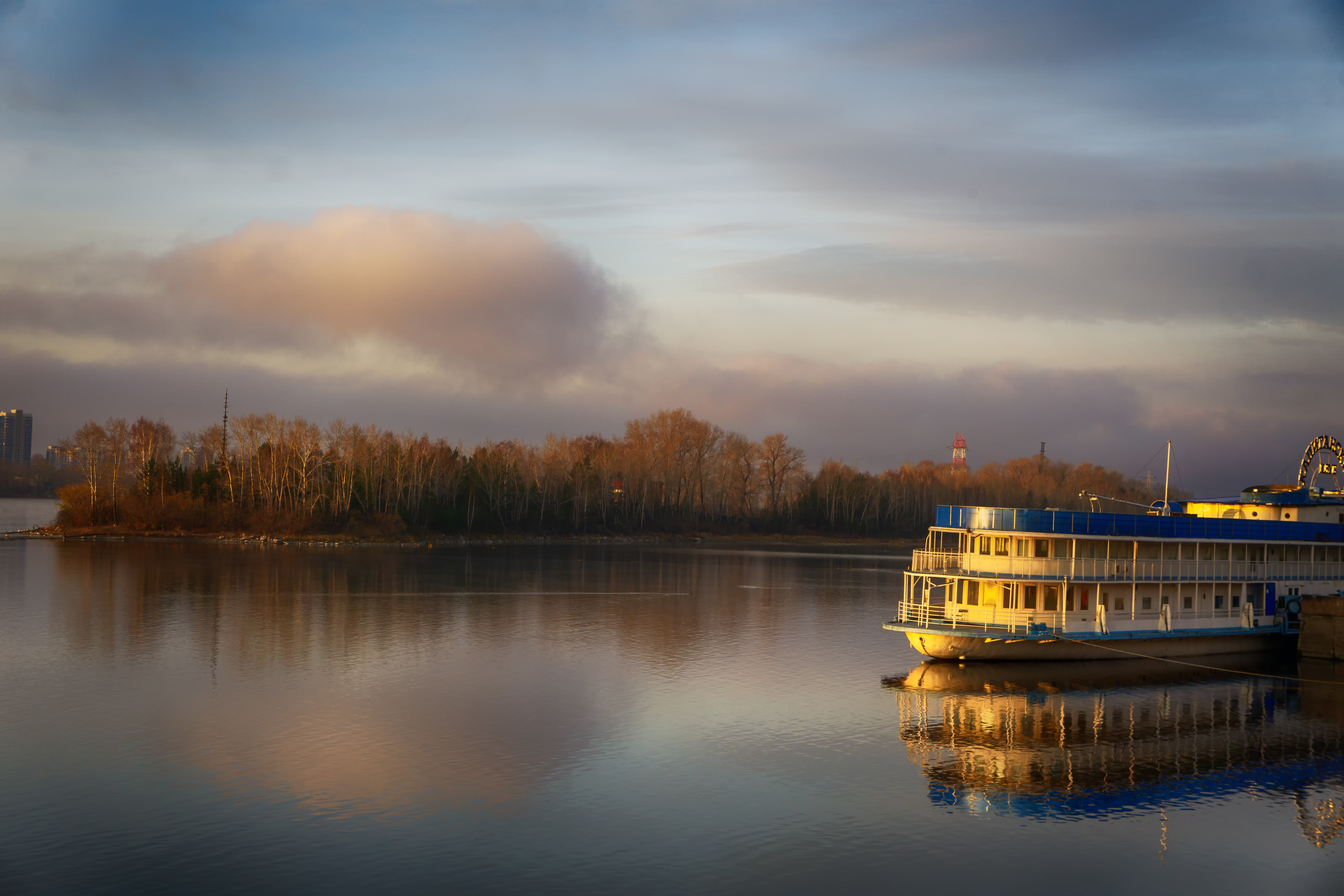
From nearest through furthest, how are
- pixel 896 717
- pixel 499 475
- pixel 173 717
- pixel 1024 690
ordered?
pixel 173 717
pixel 896 717
pixel 1024 690
pixel 499 475

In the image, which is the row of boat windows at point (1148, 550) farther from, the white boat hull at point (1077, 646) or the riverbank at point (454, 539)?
the riverbank at point (454, 539)

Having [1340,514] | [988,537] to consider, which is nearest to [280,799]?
[988,537]

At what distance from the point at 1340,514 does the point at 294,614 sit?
58222 mm

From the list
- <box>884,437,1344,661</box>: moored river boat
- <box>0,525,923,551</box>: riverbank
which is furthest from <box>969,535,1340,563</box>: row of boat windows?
<box>0,525,923,551</box>: riverbank

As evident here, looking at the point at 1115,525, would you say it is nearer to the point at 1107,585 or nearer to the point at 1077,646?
the point at 1107,585

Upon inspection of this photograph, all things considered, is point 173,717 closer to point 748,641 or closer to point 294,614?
point 294,614

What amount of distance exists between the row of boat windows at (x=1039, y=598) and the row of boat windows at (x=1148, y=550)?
1.48m

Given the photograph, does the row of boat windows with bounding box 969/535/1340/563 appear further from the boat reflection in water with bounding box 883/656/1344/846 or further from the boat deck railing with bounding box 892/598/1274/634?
the boat reflection in water with bounding box 883/656/1344/846

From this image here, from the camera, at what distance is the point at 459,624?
56.9 meters

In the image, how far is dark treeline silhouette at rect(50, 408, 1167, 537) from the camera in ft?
404

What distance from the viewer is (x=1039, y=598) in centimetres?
4622

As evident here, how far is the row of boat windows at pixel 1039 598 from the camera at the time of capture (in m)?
46.1

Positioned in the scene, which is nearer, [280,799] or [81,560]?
[280,799]

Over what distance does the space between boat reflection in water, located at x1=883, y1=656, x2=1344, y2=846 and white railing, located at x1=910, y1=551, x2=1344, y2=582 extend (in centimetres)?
419
